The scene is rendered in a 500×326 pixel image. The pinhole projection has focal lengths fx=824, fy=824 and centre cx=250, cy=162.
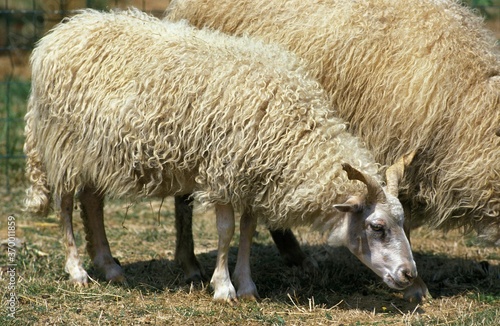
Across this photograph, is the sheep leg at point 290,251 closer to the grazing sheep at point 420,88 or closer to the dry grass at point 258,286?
the dry grass at point 258,286

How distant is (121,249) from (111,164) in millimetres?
1550

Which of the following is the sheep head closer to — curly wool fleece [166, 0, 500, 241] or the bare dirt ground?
the bare dirt ground

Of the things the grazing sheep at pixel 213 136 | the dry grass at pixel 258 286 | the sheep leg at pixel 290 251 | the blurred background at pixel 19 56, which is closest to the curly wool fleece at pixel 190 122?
the grazing sheep at pixel 213 136

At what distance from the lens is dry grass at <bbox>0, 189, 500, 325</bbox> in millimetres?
4762

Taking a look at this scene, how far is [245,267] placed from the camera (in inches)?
209

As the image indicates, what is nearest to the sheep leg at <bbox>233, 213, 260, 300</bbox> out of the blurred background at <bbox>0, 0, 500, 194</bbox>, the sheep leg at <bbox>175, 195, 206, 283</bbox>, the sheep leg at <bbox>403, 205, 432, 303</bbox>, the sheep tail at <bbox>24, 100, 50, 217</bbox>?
the sheep leg at <bbox>175, 195, 206, 283</bbox>

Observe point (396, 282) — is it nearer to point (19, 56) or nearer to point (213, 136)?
point (213, 136)

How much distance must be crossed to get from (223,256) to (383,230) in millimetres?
1040

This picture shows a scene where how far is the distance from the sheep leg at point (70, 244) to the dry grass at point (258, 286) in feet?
0.26

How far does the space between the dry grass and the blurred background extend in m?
1.25

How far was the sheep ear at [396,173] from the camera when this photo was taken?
4859mm

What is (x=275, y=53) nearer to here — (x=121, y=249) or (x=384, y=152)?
(x=384, y=152)

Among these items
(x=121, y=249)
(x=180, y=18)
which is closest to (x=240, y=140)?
(x=180, y=18)

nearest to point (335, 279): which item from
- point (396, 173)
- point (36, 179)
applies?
point (396, 173)
